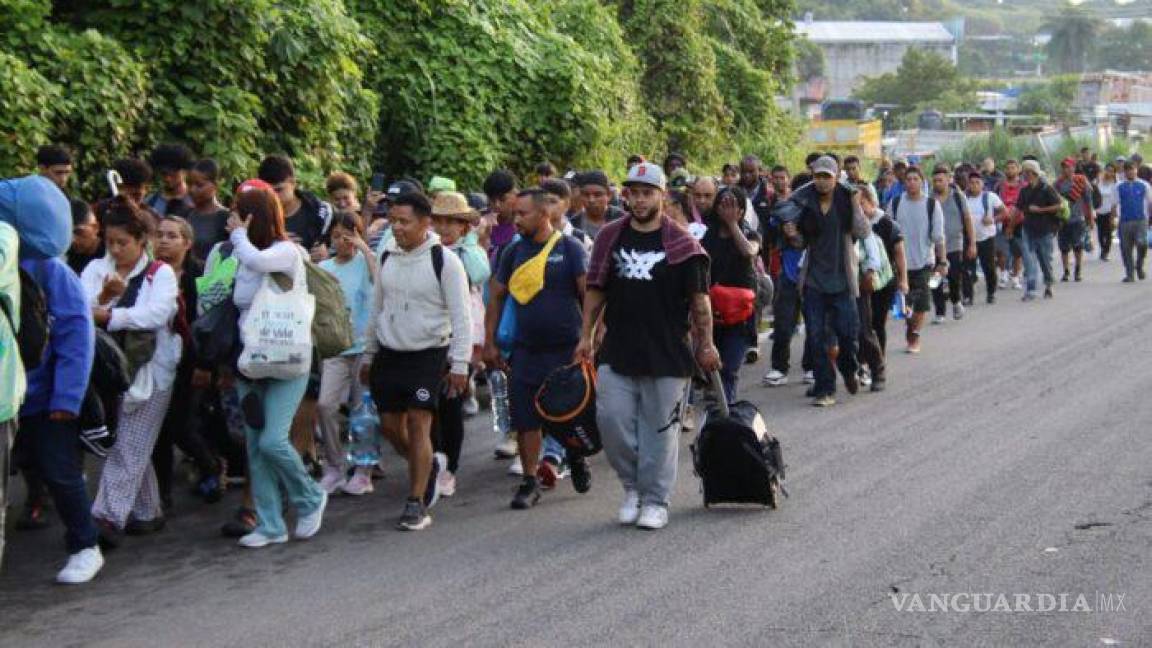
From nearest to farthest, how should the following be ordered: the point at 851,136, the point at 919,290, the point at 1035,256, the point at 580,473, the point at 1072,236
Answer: the point at 580,473 < the point at 919,290 < the point at 1035,256 < the point at 1072,236 < the point at 851,136

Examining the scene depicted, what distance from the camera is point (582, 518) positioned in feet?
28.9

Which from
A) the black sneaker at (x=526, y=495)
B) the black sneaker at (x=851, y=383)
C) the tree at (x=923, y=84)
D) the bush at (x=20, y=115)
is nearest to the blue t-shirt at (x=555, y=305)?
the black sneaker at (x=526, y=495)

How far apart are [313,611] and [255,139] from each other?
727cm

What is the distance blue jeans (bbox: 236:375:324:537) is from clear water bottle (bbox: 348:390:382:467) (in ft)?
4.47

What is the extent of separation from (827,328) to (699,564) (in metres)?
5.41

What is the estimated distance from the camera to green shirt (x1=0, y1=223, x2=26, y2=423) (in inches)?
269

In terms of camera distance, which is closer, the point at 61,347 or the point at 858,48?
the point at 61,347

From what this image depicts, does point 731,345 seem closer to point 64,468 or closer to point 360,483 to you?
point 360,483

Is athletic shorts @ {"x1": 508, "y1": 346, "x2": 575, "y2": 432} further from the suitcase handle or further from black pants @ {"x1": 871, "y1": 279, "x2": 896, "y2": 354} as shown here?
black pants @ {"x1": 871, "y1": 279, "x2": 896, "y2": 354}

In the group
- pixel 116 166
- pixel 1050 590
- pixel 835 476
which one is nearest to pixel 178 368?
pixel 116 166

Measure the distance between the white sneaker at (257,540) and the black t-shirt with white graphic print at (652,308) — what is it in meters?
2.04

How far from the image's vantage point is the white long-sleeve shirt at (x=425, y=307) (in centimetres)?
870

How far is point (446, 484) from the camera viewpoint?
31.5ft

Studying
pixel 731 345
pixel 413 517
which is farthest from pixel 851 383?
pixel 413 517
